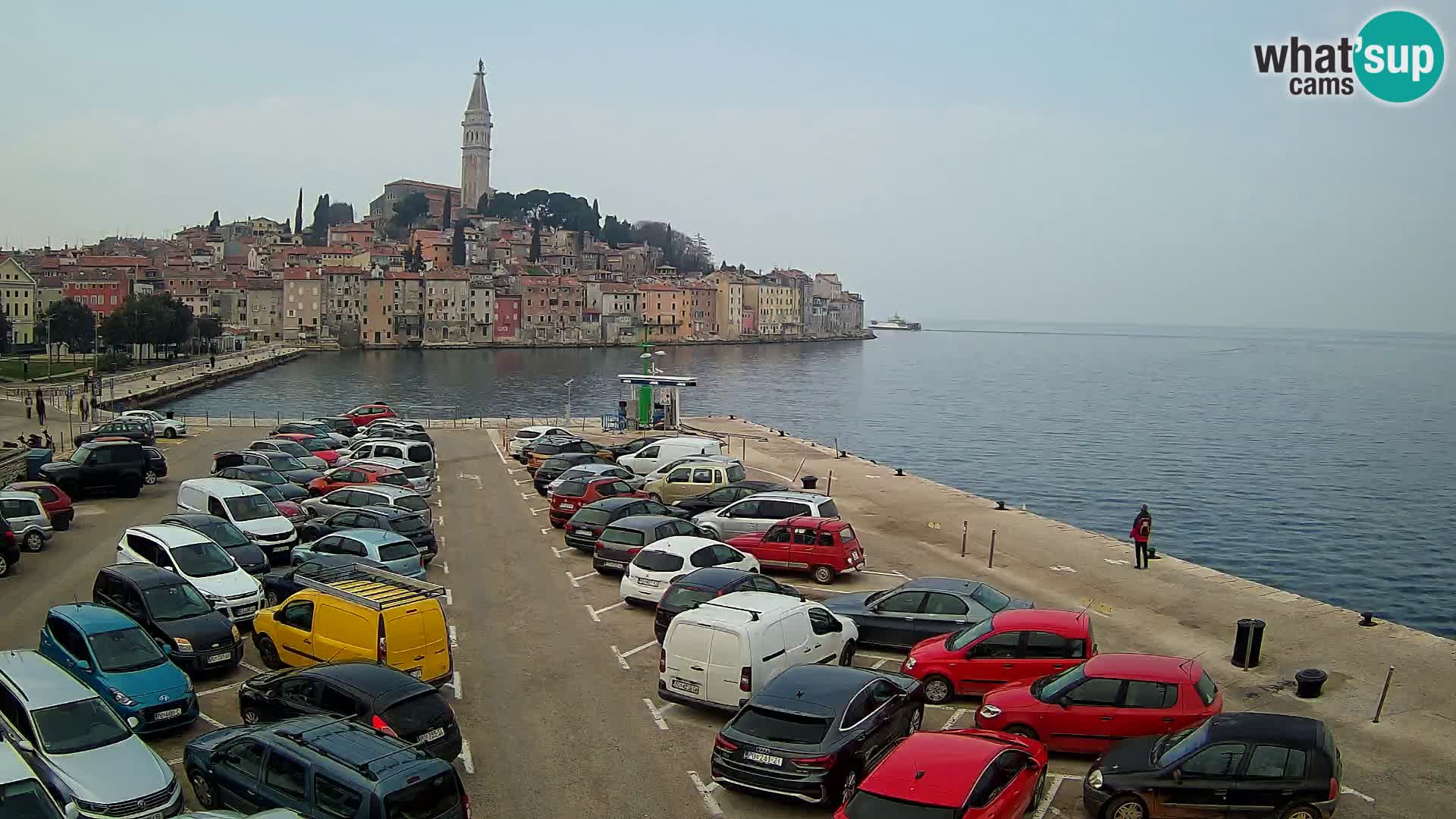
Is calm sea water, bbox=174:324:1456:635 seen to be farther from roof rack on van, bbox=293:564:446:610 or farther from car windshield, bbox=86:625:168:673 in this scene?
car windshield, bbox=86:625:168:673

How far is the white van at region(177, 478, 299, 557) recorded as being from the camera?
711 inches

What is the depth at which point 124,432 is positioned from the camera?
3166 centimetres

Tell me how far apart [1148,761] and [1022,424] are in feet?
218

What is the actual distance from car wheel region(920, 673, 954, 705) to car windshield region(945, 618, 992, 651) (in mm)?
348

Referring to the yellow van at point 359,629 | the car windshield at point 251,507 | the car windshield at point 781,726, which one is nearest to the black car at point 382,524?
the car windshield at point 251,507

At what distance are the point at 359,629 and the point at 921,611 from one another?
646 cm

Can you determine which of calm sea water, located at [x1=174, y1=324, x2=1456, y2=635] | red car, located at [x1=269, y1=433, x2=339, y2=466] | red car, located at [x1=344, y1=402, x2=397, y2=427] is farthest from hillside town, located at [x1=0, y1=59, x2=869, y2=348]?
red car, located at [x1=269, y1=433, x2=339, y2=466]

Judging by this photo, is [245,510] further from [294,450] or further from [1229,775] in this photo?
[1229,775]

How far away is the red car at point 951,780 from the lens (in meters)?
7.50

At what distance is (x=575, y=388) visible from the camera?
9538 centimetres

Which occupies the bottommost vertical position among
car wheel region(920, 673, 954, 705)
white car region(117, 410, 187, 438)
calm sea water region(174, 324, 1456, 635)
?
calm sea water region(174, 324, 1456, 635)

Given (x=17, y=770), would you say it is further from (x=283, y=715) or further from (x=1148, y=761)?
(x=1148, y=761)

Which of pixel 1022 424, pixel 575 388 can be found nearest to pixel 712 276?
pixel 575 388

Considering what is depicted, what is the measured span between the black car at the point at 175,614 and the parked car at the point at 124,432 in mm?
19537
